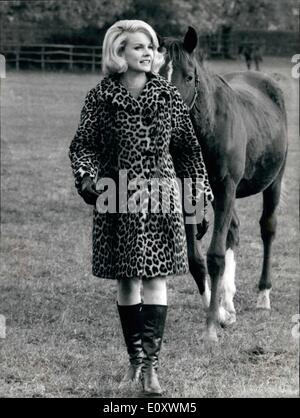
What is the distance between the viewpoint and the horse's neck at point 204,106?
6.19 m

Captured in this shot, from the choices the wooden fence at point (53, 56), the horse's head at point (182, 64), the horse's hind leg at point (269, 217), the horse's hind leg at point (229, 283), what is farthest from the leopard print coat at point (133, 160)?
the wooden fence at point (53, 56)

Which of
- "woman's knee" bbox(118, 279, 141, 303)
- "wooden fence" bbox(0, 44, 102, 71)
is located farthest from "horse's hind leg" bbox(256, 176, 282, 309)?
"wooden fence" bbox(0, 44, 102, 71)

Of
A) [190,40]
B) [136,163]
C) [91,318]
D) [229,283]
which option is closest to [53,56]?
[229,283]

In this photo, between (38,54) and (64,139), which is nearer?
(64,139)

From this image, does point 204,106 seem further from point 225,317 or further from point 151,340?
point 151,340

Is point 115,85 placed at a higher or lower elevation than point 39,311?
higher

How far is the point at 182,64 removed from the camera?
5.93 meters

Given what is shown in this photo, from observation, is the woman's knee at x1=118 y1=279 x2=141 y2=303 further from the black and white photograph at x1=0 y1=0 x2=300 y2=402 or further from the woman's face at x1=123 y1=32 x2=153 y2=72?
the woman's face at x1=123 y1=32 x2=153 y2=72

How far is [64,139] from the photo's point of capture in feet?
64.4

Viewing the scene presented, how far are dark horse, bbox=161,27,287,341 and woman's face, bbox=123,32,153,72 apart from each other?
1110 mm

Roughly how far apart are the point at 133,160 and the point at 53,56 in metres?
38.2
